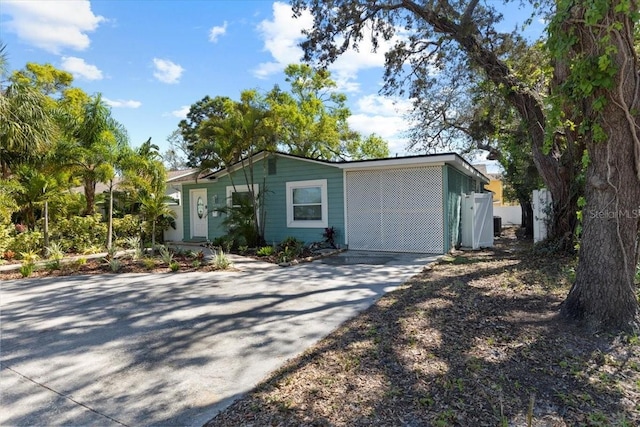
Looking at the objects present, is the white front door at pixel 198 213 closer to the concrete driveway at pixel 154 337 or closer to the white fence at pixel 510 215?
the concrete driveway at pixel 154 337

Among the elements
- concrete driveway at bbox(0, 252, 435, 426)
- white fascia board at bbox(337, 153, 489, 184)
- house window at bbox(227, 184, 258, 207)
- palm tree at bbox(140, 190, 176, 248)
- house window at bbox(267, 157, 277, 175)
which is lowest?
concrete driveway at bbox(0, 252, 435, 426)

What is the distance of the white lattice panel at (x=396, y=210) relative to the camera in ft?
33.1

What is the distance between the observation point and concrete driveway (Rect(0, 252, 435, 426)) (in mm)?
2682

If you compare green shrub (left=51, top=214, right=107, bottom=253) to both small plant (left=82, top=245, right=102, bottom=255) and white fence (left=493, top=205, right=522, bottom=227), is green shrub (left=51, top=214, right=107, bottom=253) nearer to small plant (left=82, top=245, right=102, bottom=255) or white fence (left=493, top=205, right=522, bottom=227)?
small plant (left=82, top=245, right=102, bottom=255)

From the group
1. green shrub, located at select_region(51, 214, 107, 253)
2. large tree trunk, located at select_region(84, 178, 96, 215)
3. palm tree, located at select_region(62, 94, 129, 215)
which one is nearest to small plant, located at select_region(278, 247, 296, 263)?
palm tree, located at select_region(62, 94, 129, 215)

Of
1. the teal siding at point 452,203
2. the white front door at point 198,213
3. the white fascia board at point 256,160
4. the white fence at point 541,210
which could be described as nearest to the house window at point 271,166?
the white fascia board at point 256,160

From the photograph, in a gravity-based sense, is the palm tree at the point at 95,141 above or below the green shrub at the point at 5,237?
above

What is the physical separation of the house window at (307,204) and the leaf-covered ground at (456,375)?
7011 mm

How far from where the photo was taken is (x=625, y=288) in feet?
12.3

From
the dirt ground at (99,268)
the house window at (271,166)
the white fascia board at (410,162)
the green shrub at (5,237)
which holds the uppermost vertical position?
the house window at (271,166)

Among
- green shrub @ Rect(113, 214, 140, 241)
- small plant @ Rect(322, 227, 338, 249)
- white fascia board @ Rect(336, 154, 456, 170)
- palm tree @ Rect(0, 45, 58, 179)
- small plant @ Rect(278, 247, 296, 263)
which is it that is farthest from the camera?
green shrub @ Rect(113, 214, 140, 241)

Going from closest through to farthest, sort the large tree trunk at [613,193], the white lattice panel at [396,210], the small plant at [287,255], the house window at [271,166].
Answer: the large tree trunk at [613,193]
the small plant at [287,255]
the white lattice panel at [396,210]
the house window at [271,166]

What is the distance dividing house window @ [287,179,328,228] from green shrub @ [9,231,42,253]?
701cm

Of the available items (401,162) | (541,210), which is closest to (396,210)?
(401,162)
